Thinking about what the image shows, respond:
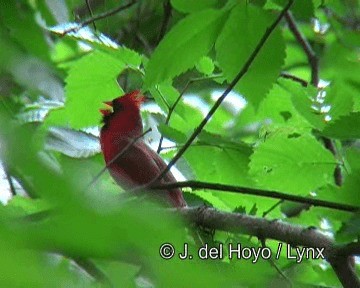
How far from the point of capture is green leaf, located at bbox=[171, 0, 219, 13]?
0.86 metres

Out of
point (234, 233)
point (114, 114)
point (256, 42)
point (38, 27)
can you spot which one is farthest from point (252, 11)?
point (114, 114)

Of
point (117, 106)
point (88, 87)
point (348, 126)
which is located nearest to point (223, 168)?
point (88, 87)

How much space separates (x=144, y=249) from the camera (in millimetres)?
284

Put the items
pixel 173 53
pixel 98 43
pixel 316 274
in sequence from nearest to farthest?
pixel 173 53 < pixel 98 43 < pixel 316 274

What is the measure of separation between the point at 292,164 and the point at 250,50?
1.49 feet

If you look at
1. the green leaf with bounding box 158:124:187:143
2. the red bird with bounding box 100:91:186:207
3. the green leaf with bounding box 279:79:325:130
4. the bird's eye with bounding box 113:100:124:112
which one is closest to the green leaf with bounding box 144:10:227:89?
the green leaf with bounding box 158:124:187:143

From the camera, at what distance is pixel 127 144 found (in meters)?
2.04

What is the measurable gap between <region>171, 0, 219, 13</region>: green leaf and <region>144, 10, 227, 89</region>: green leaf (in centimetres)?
3

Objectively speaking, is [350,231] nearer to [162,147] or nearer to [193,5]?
[193,5]

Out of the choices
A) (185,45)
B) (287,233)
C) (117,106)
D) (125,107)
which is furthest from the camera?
(125,107)

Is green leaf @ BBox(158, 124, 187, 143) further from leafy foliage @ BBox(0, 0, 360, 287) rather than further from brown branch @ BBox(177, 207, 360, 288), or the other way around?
brown branch @ BBox(177, 207, 360, 288)

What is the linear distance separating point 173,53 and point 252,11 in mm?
101

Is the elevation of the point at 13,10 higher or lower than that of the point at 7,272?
higher

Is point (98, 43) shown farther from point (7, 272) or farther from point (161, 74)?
point (7, 272)
